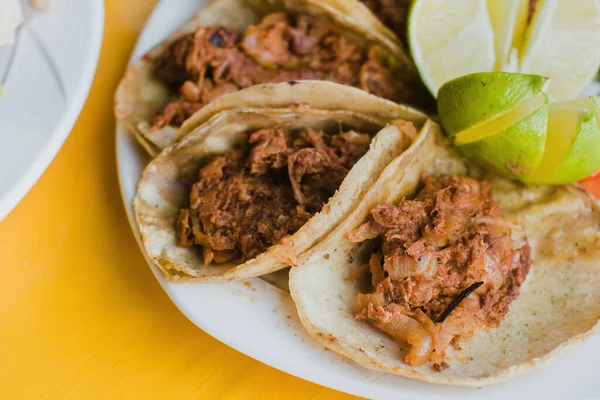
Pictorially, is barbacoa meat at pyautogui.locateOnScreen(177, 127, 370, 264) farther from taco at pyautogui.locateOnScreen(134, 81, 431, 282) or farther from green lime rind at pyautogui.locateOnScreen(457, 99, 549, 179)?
green lime rind at pyautogui.locateOnScreen(457, 99, 549, 179)

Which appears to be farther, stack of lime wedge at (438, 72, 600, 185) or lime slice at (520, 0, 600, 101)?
lime slice at (520, 0, 600, 101)

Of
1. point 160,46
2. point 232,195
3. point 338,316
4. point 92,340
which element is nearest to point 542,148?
point 338,316

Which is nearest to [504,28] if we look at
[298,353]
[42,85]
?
[298,353]

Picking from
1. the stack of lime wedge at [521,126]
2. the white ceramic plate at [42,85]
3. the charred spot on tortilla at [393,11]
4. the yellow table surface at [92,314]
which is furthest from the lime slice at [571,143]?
the white ceramic plate at [42,85]

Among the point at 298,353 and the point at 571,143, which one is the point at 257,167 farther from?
the point at 571,143

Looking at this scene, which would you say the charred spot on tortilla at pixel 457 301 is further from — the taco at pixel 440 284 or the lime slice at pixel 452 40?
the lime slice at pixel 452 40

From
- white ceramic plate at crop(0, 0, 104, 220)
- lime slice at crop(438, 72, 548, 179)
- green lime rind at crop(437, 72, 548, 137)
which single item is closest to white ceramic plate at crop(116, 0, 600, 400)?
white ceramic plate at crop(0, 0, 104, 220)
